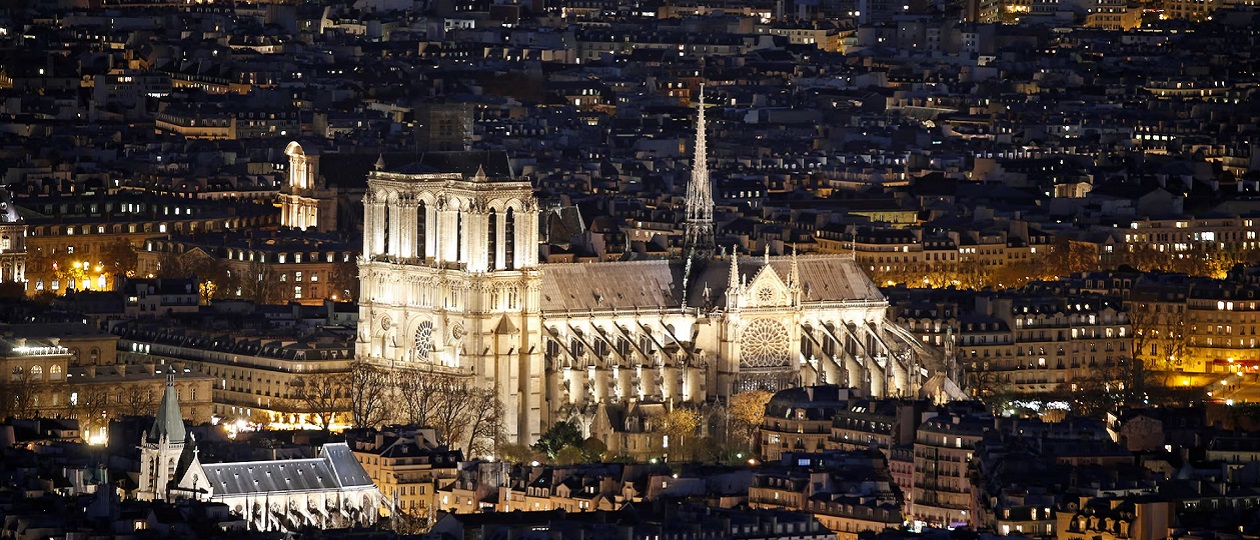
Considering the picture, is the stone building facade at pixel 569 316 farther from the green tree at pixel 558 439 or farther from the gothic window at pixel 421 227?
the green tree at pixel 558 439

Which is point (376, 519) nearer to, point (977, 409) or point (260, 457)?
point (260, 457)

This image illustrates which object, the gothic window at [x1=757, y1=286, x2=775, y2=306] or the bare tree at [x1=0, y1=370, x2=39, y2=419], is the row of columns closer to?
the gothic window at [x1=757, y1=286, x2=775, y2=306]

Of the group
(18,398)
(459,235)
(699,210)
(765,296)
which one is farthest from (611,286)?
(18,398)

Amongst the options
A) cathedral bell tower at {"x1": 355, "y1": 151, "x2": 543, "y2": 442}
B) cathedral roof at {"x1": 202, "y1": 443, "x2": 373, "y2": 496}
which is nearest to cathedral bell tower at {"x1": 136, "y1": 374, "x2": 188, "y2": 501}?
cathedral roof at {"x1": 202, "y1": 443, "x2": 373, "y2": 496}

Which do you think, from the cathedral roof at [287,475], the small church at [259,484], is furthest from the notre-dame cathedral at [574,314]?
the small church at [259,484]

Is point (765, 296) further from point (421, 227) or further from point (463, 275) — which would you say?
point (421, 227)

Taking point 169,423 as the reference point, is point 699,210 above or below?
above
